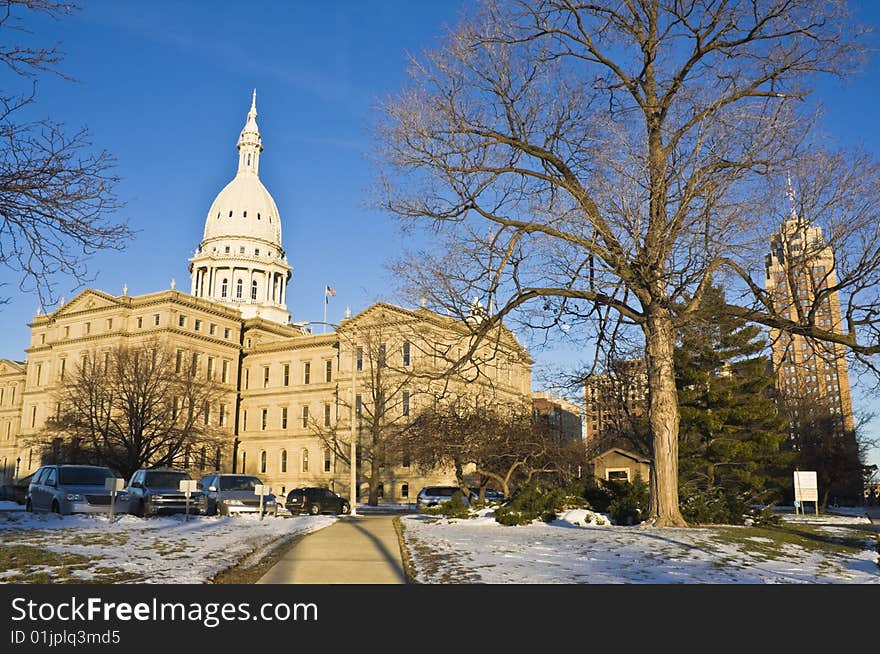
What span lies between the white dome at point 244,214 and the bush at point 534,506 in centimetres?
10236

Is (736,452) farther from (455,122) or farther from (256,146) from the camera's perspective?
(256,146)

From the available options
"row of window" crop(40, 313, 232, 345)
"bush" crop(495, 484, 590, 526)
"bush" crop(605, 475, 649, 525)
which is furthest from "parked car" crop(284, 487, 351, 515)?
"row of window" crop(40, 313, 232, 345)

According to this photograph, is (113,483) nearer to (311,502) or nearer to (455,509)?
(455,509)

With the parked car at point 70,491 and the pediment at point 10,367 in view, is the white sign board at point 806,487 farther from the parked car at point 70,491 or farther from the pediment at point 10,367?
the pediment at point 10,367

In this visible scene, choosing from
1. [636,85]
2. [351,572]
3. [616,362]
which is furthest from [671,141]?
[351,572]

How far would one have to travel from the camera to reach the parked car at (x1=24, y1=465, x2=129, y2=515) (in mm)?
21625

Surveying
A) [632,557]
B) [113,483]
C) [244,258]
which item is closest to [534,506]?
[632,557]

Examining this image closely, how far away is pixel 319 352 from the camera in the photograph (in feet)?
282

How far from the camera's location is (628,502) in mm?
20078

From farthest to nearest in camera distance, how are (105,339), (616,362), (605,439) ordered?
(105,339), (605,439), (616,362)

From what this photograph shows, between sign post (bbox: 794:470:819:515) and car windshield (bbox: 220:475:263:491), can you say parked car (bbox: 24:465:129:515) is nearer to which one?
car windshield (bbox: 220:475:263:491)

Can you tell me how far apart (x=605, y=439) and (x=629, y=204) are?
33.9 meters

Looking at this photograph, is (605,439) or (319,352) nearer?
(605,439)

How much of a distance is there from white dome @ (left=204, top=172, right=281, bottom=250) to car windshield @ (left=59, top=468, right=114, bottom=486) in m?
97.2
